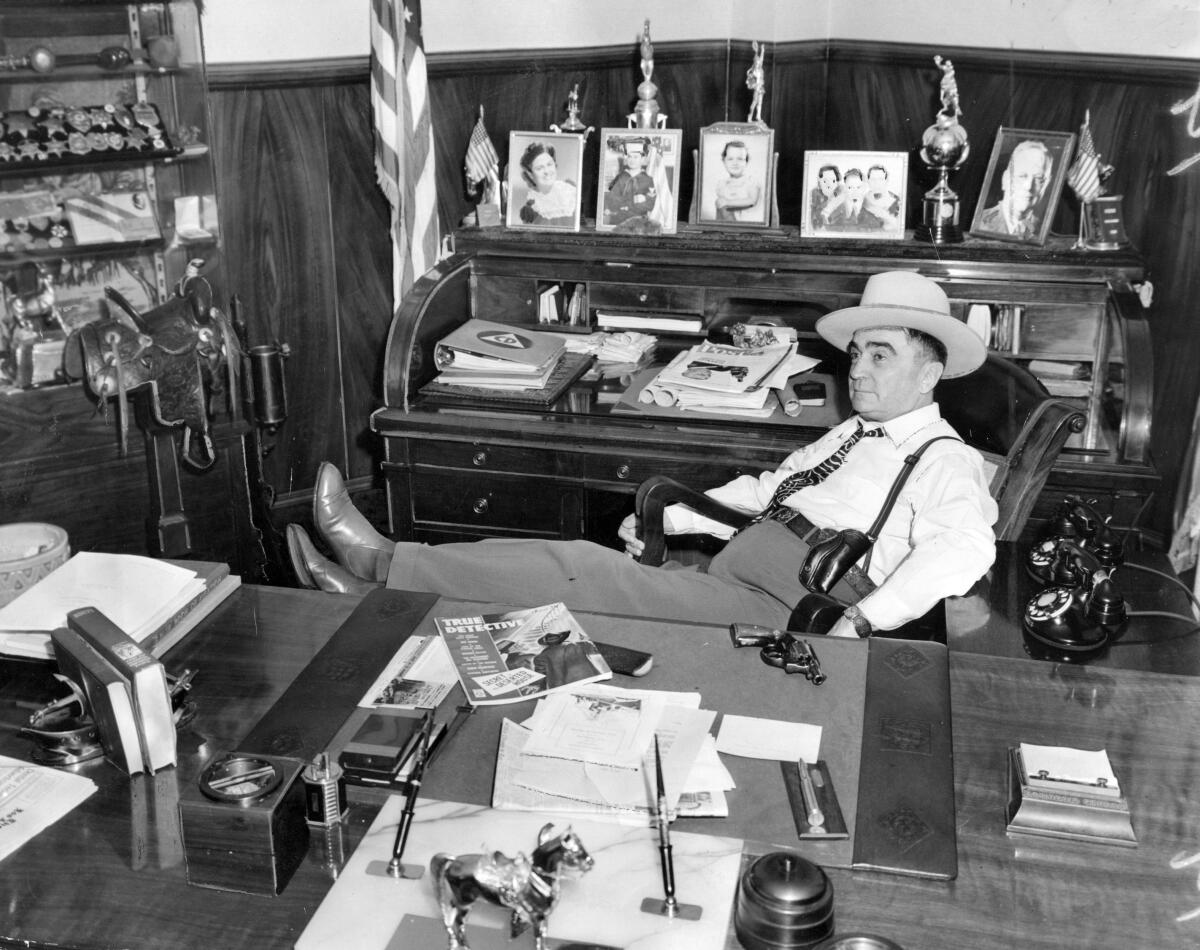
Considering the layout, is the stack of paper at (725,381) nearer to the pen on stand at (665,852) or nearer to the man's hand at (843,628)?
the man's hand at (843,628)

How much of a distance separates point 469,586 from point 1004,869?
1294 millimetres

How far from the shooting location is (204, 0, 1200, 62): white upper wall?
3.57 m

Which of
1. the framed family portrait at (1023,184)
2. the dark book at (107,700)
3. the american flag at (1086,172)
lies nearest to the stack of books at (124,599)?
the dark book at (107,700)

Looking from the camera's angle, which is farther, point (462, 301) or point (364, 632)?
point (462, 301)

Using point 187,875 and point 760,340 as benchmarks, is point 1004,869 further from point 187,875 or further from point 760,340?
point 760,340

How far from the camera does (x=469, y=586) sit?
2617mm

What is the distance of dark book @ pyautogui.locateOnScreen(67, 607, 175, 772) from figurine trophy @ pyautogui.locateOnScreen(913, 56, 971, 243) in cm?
245

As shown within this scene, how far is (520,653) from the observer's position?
212 cm

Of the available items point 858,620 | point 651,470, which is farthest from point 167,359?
point 858,620

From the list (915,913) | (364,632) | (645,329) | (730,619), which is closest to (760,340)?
(645,329)

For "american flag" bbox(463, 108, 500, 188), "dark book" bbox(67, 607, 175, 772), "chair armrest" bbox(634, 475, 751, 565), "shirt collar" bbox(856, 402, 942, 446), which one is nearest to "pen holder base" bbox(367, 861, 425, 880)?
"dark book" bbox(67, 607, 175, 772)

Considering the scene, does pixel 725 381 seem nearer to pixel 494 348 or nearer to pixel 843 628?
pixel 494 348

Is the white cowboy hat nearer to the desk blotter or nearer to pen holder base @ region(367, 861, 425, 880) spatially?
the desk blotter

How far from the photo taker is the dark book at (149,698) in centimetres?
183
